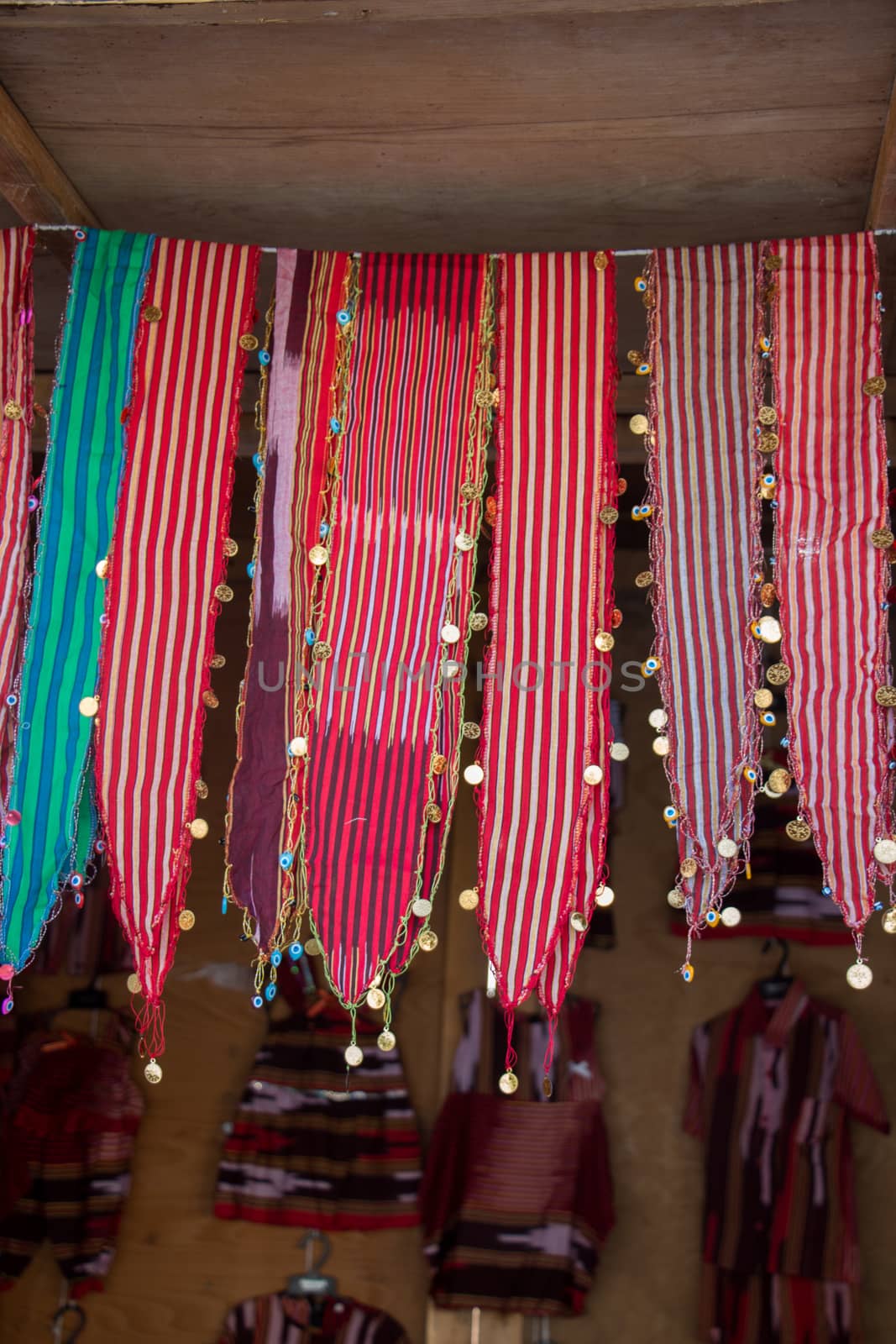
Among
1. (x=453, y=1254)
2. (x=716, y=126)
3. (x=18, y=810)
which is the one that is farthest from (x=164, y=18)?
(x=453, y=1254)

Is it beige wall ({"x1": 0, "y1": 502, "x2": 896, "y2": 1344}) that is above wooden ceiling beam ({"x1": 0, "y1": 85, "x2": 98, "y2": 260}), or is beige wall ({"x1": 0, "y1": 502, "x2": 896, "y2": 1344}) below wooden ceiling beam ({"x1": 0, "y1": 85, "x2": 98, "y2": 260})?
below

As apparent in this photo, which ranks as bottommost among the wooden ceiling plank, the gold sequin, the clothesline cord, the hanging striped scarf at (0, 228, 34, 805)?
the gold sequin

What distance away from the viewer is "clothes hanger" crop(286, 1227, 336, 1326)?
3994mm

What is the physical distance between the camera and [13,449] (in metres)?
2.44

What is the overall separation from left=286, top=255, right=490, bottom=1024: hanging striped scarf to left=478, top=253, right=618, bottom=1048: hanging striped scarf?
0.07 m

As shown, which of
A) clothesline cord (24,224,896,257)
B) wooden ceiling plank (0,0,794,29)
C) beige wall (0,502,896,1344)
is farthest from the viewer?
beige wall (0,502,896,1344)

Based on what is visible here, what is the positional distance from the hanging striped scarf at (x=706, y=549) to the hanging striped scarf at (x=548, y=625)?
106 millimetres

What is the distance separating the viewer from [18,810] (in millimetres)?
2201

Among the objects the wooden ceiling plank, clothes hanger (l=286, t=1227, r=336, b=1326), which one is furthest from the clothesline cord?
Result: clothes hanger (l=286, t=1227, r=336, b=1326)

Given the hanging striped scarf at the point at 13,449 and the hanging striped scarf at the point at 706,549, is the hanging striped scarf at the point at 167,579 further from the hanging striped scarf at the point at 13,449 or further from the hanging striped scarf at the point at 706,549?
the hanging striped scarf at the point at 706,549

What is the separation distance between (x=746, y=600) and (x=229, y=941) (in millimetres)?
2691

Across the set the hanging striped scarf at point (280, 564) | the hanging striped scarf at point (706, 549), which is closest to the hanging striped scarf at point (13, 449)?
the hanging striped scarf at point (280, 564)

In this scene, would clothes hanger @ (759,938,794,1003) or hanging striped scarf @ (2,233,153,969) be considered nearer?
hanging striped scarf @ (2,233,153,969)

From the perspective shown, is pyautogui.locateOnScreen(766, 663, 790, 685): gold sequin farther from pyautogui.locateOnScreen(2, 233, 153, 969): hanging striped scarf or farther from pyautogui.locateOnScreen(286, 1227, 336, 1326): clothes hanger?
pyautogui.locateOnScreen(286, 1227, 336, 1326): clothes hanger
